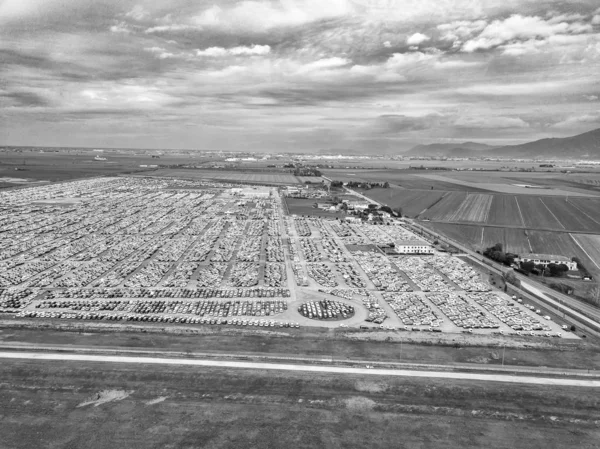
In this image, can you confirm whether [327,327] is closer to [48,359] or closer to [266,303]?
[266,303]

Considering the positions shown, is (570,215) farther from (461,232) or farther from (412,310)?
(412,310)

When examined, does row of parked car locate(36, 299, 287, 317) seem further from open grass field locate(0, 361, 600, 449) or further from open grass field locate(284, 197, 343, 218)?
open grass field locate(284, 197, 343, 218)

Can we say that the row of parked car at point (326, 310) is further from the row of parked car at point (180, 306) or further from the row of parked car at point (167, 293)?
the row of parked car at point (167, 293)

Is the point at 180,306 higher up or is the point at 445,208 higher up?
the point at 445,208

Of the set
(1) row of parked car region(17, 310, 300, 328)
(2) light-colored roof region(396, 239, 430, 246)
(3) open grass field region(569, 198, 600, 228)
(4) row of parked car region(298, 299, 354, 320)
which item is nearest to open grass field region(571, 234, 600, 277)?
(3) open grass field region(569, 198, 600, 228)

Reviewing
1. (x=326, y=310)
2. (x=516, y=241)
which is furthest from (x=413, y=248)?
(x=326, y=310)

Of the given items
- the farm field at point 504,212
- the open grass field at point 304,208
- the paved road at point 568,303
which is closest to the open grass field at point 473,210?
the farm field at point 504,212

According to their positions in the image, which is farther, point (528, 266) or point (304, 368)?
point (528, 266)
